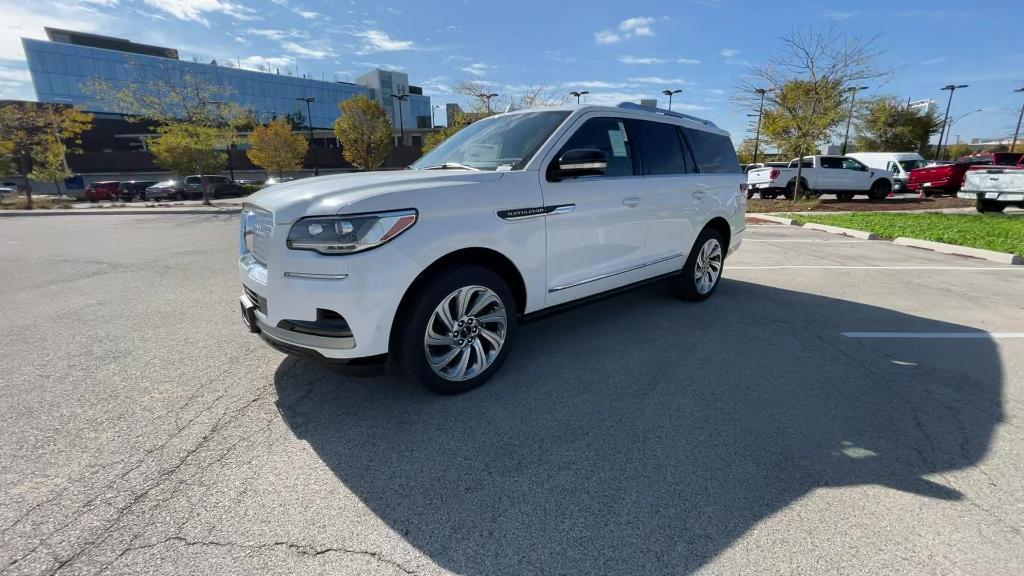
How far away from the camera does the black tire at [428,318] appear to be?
2809 millimetres

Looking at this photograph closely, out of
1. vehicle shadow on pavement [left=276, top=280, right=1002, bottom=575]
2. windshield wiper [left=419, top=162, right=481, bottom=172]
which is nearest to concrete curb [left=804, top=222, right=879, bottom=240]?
vehicle shadow on pavement [left=276, top=280, right=1002, bottom=575]

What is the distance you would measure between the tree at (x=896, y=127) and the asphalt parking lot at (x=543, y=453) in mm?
48438

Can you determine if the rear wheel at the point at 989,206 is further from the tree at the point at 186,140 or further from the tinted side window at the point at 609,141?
the tree at the point at 186,140

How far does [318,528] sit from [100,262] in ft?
28.9

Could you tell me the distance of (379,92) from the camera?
10088cm

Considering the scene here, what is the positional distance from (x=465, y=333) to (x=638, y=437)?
4.13 feet

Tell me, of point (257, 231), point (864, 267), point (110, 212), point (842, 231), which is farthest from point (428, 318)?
point (110, 212)

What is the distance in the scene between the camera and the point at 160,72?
52.7 metres

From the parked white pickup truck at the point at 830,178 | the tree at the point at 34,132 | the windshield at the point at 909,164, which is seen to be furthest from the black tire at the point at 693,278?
the tree at the point at 34,132

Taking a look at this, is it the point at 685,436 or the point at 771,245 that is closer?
the point at 685,436

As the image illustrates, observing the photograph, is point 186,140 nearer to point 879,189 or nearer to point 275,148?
point 275,148

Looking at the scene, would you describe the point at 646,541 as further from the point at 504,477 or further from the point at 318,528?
the point at 318,528

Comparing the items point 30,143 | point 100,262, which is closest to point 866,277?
point 100,262

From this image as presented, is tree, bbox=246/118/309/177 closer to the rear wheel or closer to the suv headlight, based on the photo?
the suv headlight
